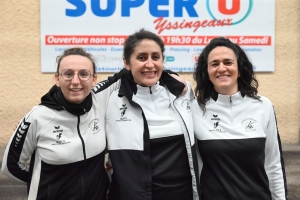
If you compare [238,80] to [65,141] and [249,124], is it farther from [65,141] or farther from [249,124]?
[65,141]

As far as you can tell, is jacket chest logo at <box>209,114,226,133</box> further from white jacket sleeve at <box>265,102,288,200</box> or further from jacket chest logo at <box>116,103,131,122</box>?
jacket chest logo at <box>116,103,131,122</box>

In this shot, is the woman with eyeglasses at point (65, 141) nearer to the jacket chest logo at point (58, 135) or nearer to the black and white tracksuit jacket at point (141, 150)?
the jacket chest logo at point (58, 135)

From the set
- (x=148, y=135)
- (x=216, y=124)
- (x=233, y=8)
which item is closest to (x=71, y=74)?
(x=148, y=135)

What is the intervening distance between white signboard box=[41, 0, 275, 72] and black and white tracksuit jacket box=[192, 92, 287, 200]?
2.71 m

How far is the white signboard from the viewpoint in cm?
529

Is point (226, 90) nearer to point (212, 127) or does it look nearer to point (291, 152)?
point (212, 127)

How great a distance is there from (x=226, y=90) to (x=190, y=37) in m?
2.73

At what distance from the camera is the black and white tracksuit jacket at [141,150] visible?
101 inches

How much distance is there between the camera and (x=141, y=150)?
258cm

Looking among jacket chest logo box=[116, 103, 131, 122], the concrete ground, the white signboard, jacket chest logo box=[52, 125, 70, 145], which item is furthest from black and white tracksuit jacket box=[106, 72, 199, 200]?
the white signboard

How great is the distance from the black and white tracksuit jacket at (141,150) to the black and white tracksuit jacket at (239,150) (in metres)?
0.10

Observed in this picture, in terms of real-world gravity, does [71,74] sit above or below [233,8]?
below

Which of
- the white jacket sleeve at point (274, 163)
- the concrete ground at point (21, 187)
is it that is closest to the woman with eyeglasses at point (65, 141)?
the white jacket sleeve at point (274, 163)

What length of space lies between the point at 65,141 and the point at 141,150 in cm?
48
